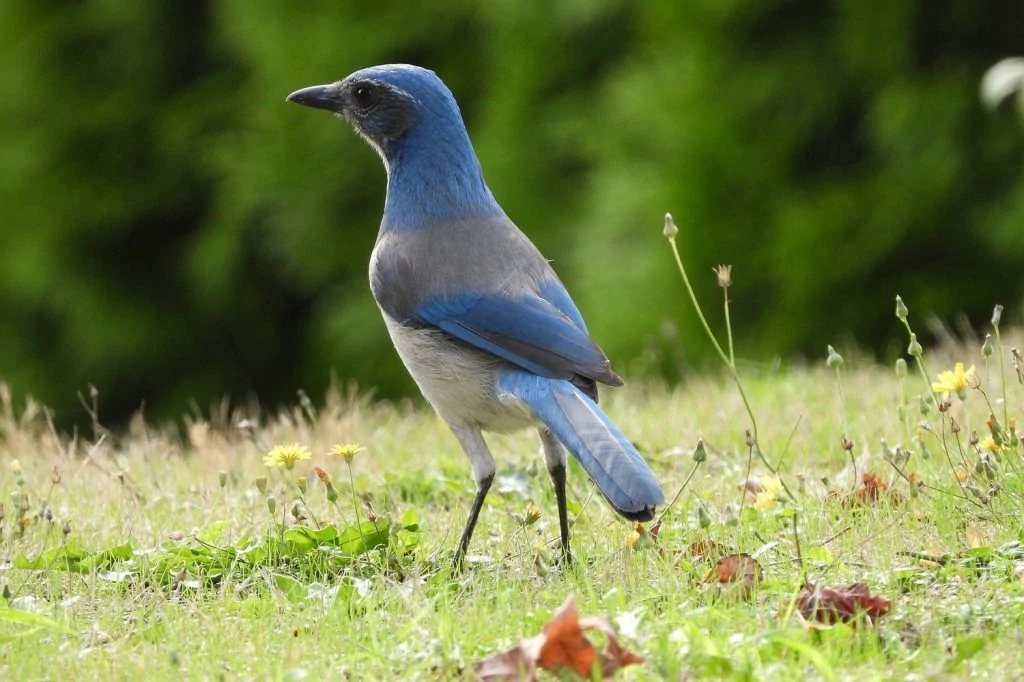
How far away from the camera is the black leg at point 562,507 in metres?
3.80

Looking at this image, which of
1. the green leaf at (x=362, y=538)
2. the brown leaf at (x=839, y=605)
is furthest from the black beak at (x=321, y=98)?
the brown leaf at (x=839, y=605)

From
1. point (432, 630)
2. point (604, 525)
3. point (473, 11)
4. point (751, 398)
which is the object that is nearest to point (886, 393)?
point (751, 398)

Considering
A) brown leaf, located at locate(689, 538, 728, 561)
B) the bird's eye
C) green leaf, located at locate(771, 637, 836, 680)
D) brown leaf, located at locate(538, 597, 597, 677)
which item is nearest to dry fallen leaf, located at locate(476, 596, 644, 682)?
brown leaf, located at locate(538, 597, 597, 677)

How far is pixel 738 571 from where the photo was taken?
10.9 feet

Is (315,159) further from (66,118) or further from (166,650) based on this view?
(166,650)

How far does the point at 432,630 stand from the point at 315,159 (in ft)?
27.0

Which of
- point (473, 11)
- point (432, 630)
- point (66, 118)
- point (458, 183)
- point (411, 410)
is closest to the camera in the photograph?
point (432, 630)

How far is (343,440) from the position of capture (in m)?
5.76

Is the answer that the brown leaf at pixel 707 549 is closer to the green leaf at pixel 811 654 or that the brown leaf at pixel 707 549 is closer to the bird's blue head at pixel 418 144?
the green leaf at pixel 811 654

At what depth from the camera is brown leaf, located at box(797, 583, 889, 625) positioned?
3.05 meters

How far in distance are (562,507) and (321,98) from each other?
1879 millimetres

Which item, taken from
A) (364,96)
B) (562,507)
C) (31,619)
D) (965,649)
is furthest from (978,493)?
(364,96)

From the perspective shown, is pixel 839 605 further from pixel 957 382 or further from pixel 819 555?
pixel 957 382

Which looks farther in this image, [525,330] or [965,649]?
[525,330]
